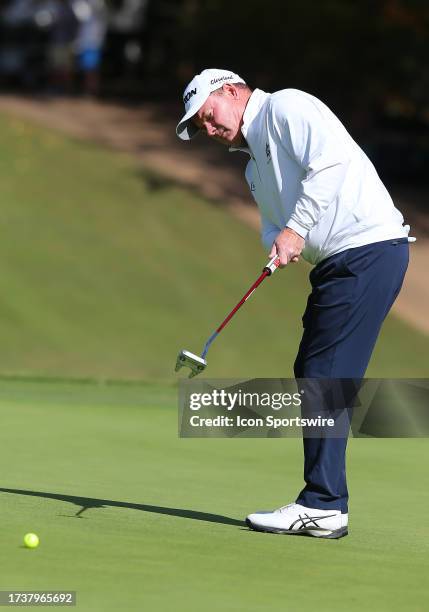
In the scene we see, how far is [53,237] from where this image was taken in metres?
19.4

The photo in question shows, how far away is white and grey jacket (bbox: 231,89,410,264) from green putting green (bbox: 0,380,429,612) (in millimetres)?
1174

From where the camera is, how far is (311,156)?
526 cm

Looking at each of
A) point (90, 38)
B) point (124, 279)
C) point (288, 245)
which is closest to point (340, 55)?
point (90, 38)

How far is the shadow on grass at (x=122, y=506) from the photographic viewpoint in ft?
18.0

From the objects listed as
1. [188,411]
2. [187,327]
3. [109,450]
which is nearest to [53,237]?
[187,327]

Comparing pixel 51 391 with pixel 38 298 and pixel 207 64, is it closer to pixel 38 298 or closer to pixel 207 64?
pixel 38 298

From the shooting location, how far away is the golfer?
5285 millimetres

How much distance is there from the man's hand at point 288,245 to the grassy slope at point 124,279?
10330 mm

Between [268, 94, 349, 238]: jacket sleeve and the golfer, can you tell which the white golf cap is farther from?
Result: [268, 94, 349, 238]: jacket sleeve

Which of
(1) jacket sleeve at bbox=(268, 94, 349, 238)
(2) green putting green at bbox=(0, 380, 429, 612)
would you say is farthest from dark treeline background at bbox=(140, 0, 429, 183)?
(1) jacket sleeve at bbox=(268, 94, 349, 238)

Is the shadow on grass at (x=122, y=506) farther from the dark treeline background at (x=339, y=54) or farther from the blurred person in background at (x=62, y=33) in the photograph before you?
the blurred person in background at (x=62, y=33)

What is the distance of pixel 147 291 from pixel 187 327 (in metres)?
1.10

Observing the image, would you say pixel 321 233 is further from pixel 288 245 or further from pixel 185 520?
pixel 185 520
